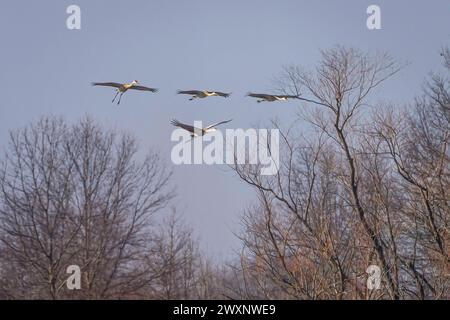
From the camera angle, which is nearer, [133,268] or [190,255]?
[133,268]

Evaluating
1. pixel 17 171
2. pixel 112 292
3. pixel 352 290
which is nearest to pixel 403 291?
pixel 352 290

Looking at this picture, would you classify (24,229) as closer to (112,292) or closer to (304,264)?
(112,292)

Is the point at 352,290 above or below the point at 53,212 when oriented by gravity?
below

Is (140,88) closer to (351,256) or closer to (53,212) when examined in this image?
(351,256)

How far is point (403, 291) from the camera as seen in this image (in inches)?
646

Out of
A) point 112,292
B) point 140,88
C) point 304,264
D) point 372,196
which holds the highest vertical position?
point 140,88

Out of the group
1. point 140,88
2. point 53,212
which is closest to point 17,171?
point 53,212

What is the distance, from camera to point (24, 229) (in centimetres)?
2616

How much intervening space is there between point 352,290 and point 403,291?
1617 millimetres
